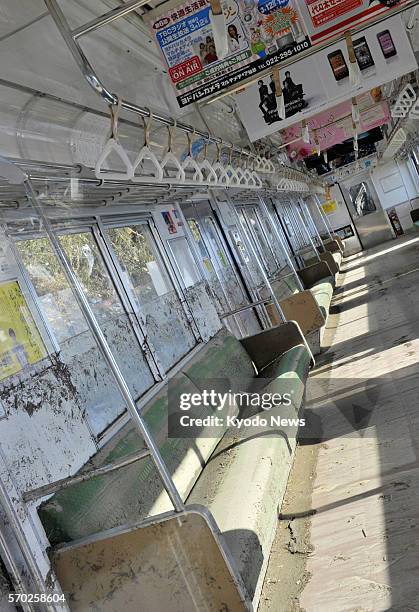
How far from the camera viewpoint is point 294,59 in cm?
532

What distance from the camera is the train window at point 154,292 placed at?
224 inches

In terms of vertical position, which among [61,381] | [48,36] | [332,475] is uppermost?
[48,36]

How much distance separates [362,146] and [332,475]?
1156 centimetres

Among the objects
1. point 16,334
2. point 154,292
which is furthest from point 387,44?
point 16,334

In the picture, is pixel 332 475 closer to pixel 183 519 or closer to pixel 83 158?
pixel 183 519

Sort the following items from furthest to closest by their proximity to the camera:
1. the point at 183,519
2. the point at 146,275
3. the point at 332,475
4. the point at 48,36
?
the point at 146,275 < the point at 332,475 < the point at 48,36 < the point at 183,519

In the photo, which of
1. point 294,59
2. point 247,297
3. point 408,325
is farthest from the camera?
point 247,297

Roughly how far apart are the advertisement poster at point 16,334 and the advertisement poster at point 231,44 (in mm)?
1532

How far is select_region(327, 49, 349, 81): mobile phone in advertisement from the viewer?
5.21m

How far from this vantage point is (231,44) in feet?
12.7

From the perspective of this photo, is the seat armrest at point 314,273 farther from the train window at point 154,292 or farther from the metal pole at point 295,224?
the train window at point 154,292

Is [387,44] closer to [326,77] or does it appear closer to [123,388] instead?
[326,77]

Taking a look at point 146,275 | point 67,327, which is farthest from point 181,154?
point 67,327

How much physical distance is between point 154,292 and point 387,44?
9.57 feet
